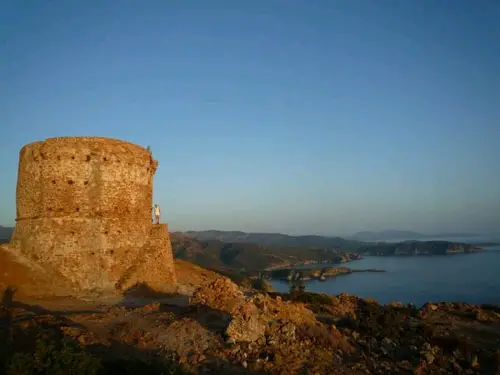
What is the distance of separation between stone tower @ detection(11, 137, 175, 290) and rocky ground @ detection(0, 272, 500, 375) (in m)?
4.02

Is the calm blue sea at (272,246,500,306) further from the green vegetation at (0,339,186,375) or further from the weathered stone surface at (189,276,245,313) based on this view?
the green vegetation at (0,339,186,375)

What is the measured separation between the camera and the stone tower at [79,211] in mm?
16312

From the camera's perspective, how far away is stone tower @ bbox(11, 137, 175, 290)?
53.5 feet

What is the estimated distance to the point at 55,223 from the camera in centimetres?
1639

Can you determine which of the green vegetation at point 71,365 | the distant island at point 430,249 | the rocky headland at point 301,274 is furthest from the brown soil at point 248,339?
the distant island at point 430,249

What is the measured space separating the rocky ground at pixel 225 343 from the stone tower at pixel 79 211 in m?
4.02

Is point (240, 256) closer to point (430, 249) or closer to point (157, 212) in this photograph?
point (430, 249)

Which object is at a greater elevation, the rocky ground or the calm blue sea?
the rocky ground

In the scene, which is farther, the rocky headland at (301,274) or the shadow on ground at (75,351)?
the rocky headland at (301,274)

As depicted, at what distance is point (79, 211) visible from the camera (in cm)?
1656

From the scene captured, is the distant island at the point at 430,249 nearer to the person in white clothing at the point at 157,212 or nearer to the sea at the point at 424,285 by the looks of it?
the sea at the point at 424,285

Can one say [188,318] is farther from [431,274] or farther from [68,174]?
[431,274]

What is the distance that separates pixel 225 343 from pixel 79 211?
11.1 m

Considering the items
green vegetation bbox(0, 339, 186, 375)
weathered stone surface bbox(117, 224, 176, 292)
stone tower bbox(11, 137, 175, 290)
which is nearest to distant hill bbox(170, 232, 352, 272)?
weathered stone surface bbox(117, 224, 176, 292)
